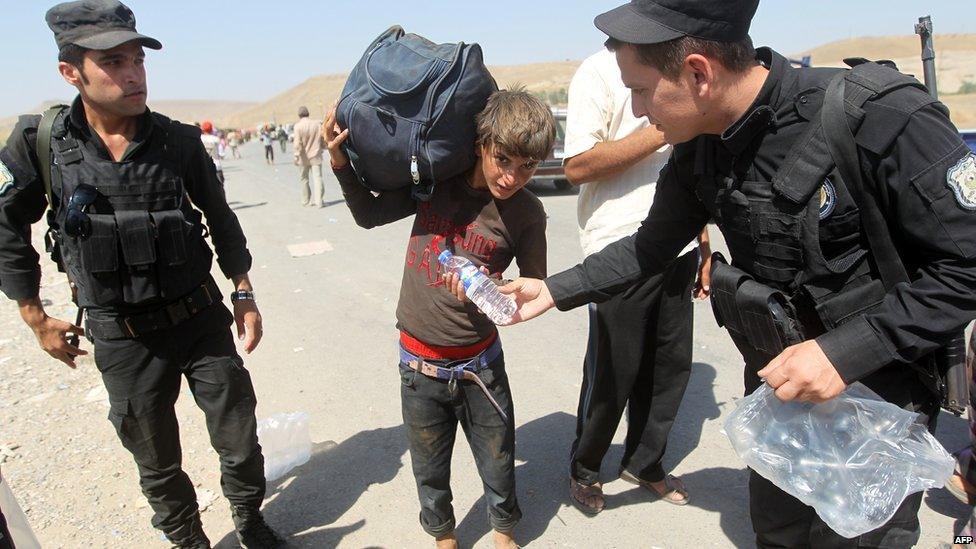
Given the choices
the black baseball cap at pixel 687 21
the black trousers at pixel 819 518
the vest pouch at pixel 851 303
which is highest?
the black baseball cap at pixel 687 21

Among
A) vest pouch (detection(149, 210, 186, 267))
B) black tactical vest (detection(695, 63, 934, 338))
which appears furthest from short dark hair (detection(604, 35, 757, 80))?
vest pouch (detection(149, 210, 186, 267))

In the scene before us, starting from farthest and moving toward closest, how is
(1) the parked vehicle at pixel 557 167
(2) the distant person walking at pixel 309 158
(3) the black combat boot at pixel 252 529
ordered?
(2) the distant person walking at pixel 309 158, (1) the parked vehicle at pixel 557 167, (3) the black combat boot at pixel 252 529

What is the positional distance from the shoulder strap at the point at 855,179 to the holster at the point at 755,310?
248 mm

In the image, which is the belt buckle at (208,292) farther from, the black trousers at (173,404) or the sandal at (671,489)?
the sandal at (671,489)

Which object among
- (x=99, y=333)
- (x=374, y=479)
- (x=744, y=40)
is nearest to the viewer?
(x=744, y=40)

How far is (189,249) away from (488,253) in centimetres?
119

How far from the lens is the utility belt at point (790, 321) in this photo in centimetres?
170

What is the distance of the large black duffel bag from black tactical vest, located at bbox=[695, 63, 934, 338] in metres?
0.93

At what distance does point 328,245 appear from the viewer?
30.5ft

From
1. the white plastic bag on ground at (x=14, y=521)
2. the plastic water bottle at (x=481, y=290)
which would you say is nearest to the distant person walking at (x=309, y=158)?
the plastic water bottle at (x=481, y=290)

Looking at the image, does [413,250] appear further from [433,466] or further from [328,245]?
[328,245]

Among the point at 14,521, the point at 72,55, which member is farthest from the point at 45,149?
the point at 14,521

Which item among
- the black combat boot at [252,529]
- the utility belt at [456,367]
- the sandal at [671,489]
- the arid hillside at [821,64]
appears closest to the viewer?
the utility belt at [456,367]

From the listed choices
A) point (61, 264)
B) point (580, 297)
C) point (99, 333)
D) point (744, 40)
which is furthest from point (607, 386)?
point (61, 264)
